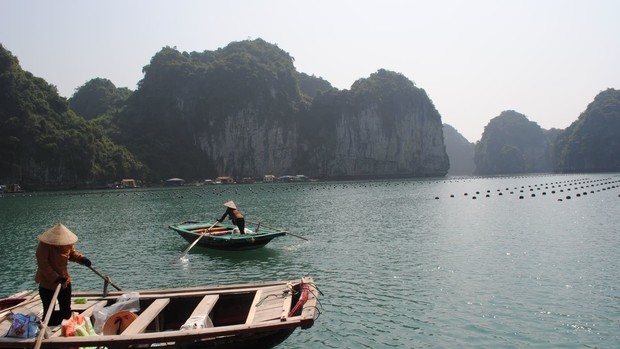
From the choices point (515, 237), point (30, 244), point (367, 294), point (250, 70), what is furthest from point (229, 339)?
point (250, 70)

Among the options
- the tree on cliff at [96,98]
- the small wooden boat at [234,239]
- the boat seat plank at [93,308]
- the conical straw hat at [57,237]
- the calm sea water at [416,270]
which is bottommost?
the calm sea water at [416,270]

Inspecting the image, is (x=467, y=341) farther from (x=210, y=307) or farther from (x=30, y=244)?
(x=30, y=244)

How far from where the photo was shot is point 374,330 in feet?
39.4

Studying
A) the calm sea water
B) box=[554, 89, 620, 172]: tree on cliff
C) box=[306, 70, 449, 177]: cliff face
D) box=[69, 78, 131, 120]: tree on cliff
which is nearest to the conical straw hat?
the calm sea water

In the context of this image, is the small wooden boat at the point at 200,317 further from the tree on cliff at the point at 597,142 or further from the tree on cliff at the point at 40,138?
the tree on cliff at the point at 597,142

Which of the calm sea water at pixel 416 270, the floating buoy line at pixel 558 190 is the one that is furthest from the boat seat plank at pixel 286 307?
the floating buoy line at pixel 558 190

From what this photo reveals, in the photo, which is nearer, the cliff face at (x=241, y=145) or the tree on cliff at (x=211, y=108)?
the tree on cliff at (x=211, y=108)

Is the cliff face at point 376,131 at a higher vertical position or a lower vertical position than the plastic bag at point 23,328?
higher

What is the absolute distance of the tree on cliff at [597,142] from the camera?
185 metres

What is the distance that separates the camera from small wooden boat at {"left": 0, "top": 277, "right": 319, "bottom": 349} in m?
7.92

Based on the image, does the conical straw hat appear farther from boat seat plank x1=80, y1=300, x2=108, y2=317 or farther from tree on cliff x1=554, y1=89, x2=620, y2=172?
tree on cliff x1=554, y1=89, x2=620, y2=172

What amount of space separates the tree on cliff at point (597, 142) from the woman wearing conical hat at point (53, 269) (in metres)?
206

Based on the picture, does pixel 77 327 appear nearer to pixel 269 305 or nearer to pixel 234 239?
pixel 269 305

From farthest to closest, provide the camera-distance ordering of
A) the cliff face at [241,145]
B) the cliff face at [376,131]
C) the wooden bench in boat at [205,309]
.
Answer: the cliff face at [376,131] → the cliff face at [241,145] → the wooden bench in boat at [205,309]
